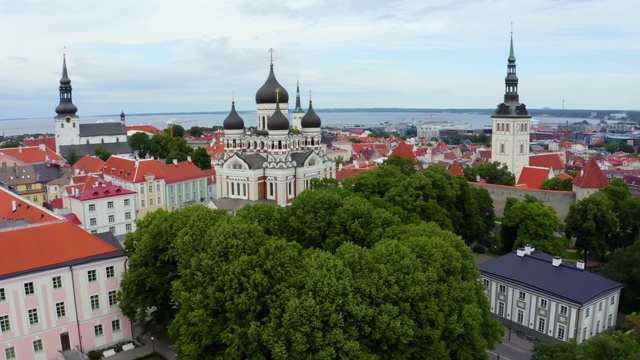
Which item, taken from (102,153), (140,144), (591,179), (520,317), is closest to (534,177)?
(591,179)

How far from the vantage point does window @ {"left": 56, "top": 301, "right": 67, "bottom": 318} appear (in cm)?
2775

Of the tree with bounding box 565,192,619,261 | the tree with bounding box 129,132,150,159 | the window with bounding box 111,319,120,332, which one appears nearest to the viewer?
the window with bounding box 111,319,120,332

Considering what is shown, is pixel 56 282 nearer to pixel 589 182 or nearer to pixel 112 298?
pixel 112 298

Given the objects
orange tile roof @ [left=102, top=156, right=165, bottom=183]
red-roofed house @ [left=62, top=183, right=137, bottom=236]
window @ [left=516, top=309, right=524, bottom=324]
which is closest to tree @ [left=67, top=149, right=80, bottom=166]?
orange tile roof @ [left=102, top=156, right=165, bottom=183]

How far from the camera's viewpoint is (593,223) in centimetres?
3966

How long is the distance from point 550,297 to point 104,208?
127ft

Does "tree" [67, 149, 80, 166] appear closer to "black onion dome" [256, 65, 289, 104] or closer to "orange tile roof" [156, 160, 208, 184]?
"orange tile roof" [156, 160, 208, 184]

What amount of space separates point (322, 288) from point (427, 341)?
505cm

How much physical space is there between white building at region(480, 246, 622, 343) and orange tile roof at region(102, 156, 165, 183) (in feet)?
129

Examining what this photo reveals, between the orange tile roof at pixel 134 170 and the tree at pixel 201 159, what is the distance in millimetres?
19260

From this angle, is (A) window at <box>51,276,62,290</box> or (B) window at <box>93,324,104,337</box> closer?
(A) window at <box>51,276,62,290</box>

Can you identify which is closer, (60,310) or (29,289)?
(29,289)

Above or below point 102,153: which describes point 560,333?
below

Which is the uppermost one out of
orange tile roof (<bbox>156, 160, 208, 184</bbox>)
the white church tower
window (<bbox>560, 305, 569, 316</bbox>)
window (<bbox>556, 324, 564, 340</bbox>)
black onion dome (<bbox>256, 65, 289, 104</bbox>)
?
black onion dome (<bbox>256, 65, 289, 104</bbox>)
